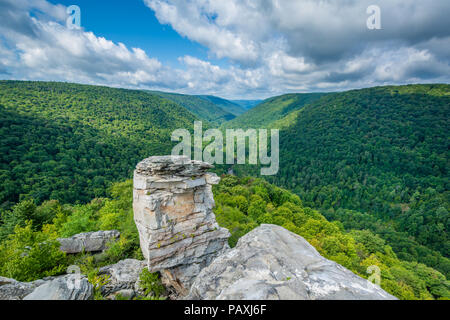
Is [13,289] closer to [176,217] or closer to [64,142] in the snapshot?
[176,217]

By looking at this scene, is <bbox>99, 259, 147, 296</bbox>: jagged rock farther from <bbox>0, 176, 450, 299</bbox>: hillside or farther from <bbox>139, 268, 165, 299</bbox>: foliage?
<bbox>0, 176, 450, 299</bbox>: hillside

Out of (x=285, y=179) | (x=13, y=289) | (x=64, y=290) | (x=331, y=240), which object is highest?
(x=64, y=290)

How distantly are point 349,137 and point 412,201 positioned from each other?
58.3 m

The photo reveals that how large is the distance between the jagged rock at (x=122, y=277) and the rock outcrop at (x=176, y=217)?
1303 mm

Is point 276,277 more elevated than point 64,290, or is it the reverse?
point 276,277

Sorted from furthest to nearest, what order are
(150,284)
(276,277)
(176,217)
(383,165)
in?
(383,165) < (176,217) < (150,284) < (276,277)

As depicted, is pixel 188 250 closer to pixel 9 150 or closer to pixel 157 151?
pixel 9 150

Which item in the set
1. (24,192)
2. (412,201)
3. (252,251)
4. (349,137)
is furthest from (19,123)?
(349,137)

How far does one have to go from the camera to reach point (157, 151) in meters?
91.8

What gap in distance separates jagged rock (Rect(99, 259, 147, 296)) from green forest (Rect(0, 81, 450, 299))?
1.24 m

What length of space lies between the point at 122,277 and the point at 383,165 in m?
141

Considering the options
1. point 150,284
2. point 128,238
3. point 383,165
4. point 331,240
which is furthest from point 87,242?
point 383,165

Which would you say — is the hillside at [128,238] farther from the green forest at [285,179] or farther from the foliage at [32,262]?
the green forest at [285,179]

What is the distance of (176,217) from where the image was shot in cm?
1385
